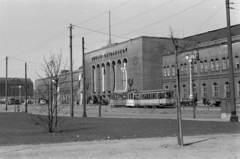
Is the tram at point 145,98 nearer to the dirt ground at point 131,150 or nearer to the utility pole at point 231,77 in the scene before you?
the utility pole at point 231,77

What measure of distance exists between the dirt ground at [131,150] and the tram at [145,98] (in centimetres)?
4300

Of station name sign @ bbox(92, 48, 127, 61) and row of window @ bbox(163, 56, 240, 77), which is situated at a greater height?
station name sign @ bbox(92, 48, 127, 61)

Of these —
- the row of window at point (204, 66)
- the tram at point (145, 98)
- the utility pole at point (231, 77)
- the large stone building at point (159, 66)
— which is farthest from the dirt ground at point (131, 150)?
the row of window at point (204, 66)

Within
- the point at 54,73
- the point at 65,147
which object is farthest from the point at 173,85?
the point at 65,147

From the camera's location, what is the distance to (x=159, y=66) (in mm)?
86062

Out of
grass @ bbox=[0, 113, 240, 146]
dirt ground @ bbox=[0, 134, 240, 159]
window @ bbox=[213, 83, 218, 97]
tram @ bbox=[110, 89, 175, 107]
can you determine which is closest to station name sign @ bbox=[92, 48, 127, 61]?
tram @ bbox=[110, 89, 175, 107]

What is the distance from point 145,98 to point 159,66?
1091 inches

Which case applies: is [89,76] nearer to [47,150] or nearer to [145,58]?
[145,58]

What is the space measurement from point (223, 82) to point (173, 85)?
50.6 ft

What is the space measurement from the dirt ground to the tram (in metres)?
43.0

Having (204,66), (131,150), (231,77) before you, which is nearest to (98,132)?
(131,150)

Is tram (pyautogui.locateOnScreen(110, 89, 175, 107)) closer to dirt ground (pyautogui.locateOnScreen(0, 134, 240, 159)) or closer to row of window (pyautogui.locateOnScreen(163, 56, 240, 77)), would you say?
row of window (pyautogui.locateOnScreen(163, 56, 240, 77))

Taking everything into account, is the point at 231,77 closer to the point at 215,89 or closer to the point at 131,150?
the point at 131,150

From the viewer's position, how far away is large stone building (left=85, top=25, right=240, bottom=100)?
69.1 metres
